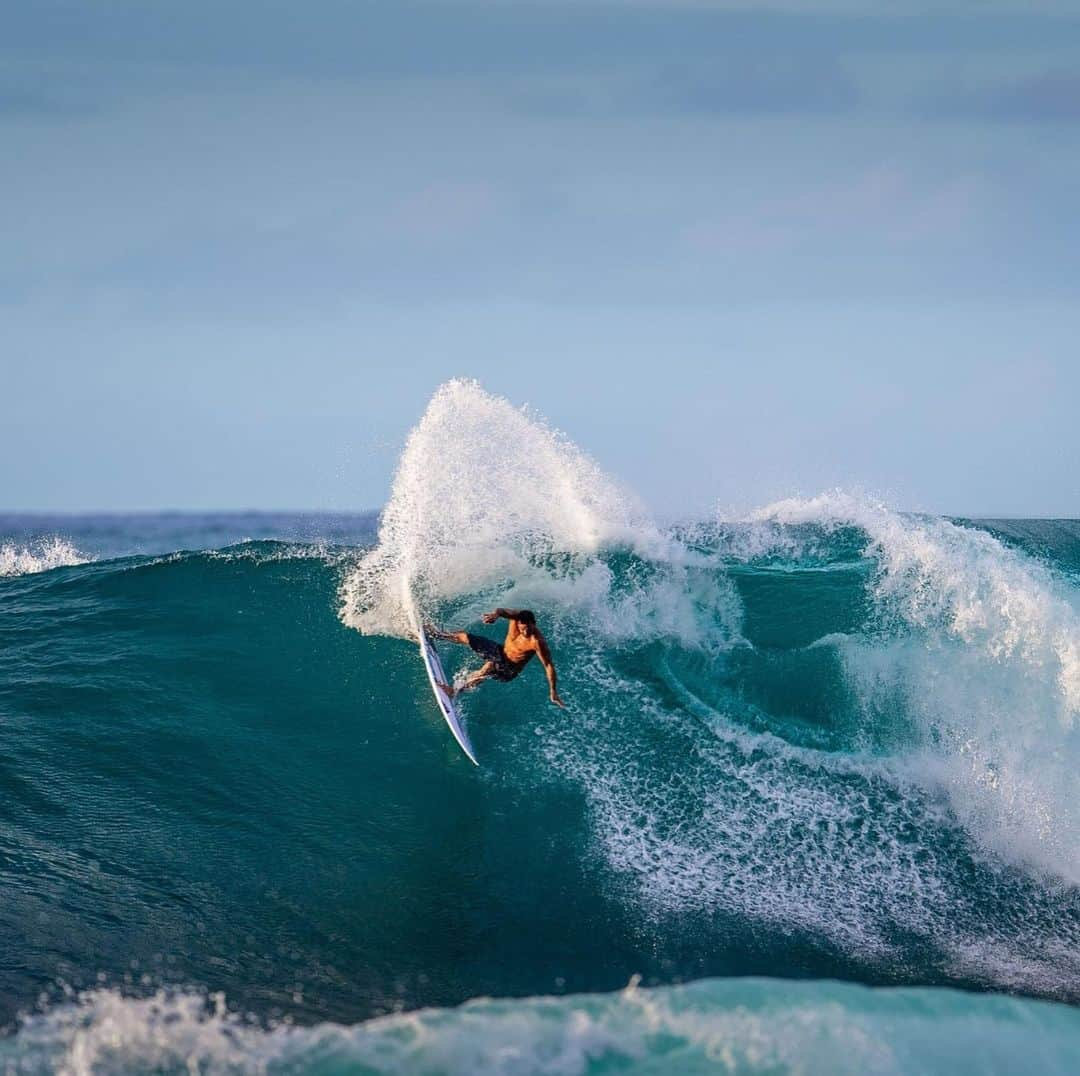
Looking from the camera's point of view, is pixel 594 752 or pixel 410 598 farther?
pixel 410 598

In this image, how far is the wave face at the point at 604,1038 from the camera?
494 cm

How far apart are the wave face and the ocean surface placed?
0.02 m

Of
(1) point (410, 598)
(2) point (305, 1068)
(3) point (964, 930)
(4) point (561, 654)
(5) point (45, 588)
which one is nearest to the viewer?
(2) point (305, 1068)

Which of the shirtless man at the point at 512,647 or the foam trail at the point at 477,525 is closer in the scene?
the shirtless man at the point at 512,647

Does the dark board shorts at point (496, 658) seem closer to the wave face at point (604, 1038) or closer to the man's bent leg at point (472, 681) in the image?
the man's bent leg at point (472, 681)

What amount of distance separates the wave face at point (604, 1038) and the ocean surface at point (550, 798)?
0.02 metres

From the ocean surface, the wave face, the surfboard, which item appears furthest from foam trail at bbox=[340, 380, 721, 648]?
the wave face

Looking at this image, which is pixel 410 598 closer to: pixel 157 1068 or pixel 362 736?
pixel 362 736

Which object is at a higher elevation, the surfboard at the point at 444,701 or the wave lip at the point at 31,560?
the wave lip at the point at 31,560

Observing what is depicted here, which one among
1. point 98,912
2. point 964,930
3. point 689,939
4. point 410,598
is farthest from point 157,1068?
point 410,598

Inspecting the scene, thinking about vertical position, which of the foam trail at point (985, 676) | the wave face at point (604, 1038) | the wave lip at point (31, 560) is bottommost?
the wave face at point (604, 1038)

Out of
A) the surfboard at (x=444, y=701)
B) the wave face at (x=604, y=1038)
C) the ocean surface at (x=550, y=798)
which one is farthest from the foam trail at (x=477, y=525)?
the wave face at (x=604, y=1038)

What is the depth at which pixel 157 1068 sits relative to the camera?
490cm

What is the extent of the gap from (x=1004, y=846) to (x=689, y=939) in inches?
133
